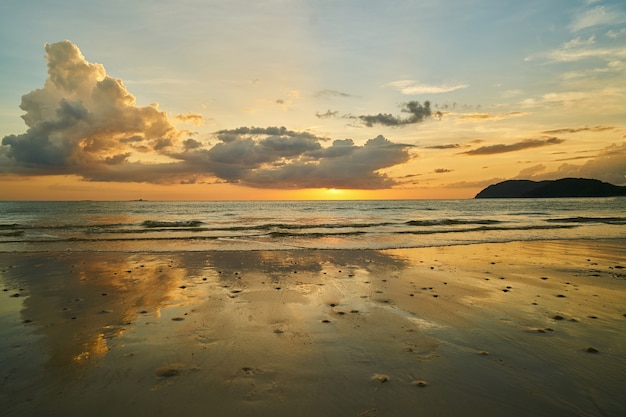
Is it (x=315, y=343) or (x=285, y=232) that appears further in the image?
(x=285, y=232)

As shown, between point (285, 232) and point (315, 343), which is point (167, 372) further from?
point (285, 232)

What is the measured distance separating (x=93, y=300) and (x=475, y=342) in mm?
9331

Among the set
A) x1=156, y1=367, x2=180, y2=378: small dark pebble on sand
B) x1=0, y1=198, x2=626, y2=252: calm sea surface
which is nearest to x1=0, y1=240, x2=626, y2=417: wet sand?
x1=156, y1=367, x2=180, y2=378: small dark pebble on sand

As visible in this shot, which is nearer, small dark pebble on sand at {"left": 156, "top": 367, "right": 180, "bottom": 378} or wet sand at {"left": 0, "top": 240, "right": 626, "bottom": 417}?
wet sand at {"left": 0, "top": 240, "right": 626, "bottom": 417}

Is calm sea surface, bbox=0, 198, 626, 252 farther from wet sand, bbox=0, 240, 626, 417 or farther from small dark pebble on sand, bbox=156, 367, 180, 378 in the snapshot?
small dark pebble on sand, bbox=156, 367, 180, 378

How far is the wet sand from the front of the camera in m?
4.34

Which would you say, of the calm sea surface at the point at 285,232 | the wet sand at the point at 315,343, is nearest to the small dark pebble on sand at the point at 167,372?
the wet sand at the point at 315,343

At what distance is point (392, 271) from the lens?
42.7ft

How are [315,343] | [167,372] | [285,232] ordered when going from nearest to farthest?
[167,372] < [315,343] < [285,232]

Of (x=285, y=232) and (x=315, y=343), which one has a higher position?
(x=315, y=343)

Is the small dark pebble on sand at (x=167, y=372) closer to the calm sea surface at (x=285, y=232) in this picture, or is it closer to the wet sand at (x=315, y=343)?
the wet sand at (x=315, y=343)

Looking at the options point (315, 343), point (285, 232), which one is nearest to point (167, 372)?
point (315, 343)

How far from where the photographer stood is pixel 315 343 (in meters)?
6.23

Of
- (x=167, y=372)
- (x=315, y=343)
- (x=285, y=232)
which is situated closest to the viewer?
(x=167, y=372)
